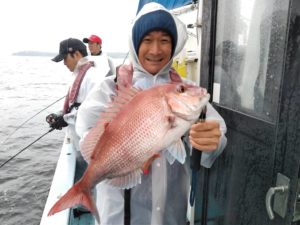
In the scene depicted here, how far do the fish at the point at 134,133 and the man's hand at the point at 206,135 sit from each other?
88 millimetres

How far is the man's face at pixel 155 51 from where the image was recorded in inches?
76.0

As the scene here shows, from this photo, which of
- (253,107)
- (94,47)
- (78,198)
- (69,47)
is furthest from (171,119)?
(94,47)

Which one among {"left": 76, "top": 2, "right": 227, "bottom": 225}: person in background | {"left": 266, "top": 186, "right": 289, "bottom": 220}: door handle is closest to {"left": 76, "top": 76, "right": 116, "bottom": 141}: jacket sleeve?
{"left": 76, "top": 2, "right": 227, "bottom": 225}: person in background

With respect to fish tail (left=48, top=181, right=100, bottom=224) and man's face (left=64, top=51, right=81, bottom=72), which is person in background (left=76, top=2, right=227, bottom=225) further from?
man's face (left=64, top=51, right=81, bottom=72)

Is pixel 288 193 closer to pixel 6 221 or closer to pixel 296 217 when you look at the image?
pixel 296 217

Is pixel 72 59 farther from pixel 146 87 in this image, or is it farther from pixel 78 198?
pixel 78 198

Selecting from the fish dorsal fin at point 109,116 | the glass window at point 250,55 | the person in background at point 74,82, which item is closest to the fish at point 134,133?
the fish dorsal fin at point 109,116

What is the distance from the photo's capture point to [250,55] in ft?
6.81

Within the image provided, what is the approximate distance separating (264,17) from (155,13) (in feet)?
2.32

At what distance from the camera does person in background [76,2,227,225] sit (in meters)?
1.89

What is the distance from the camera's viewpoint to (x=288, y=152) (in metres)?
1.56

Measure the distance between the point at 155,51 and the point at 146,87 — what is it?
0.81ft

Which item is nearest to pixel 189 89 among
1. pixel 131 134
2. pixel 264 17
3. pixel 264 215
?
pixel 131 134

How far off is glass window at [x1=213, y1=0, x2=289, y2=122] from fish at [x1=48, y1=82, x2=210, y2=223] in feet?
2.20
